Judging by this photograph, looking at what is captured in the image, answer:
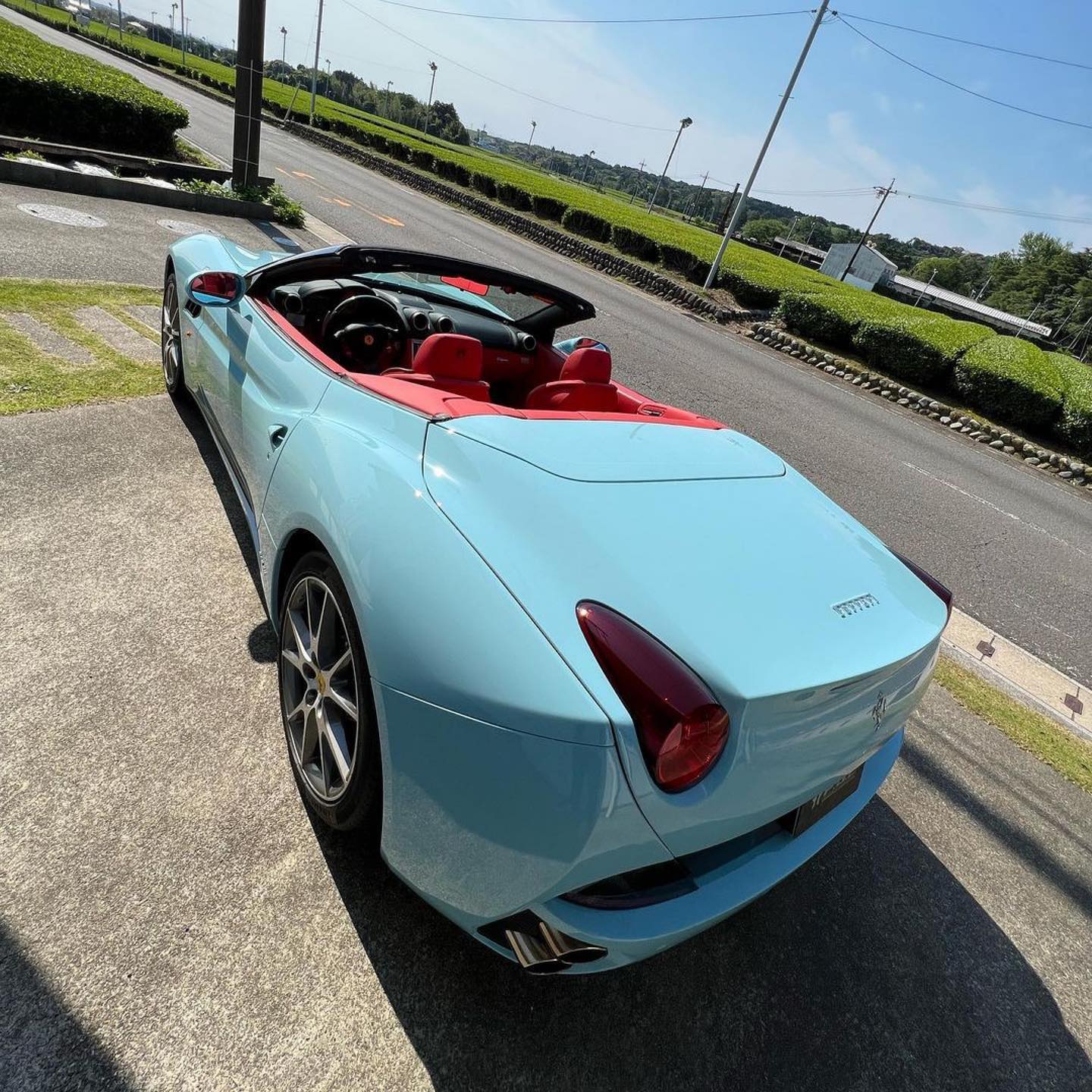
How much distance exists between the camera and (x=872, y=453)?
8.73 m

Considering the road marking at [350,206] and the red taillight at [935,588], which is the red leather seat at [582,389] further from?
the road marking at [350,206]

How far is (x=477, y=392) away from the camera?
2562mm

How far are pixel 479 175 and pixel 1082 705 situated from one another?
2700 cm

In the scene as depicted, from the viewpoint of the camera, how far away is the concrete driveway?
4.95ft

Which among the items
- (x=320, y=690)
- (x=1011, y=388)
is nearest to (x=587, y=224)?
(x=1011, y=388)

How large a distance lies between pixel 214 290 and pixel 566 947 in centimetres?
277

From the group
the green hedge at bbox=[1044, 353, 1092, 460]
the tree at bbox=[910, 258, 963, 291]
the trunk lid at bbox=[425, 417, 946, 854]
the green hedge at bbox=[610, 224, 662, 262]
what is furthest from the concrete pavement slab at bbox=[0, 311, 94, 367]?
Answer: the tree at bbox=[910, 258, 963, 291]

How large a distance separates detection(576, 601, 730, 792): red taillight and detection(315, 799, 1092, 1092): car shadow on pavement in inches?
33.8

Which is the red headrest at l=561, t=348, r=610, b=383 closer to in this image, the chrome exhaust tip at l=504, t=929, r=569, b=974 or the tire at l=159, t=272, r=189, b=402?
the chrome exhaust tip at l=504, t=929, r=569, b=974

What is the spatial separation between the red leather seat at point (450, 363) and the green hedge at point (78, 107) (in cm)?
1268

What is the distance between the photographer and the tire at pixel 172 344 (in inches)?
153

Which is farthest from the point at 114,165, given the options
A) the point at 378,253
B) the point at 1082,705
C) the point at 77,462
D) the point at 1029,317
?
the point at 1029,317

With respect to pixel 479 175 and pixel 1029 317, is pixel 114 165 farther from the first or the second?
pixel 1029 317

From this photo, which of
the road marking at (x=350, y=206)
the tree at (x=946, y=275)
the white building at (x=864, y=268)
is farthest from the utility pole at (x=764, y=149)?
the tree at (x=946, y=275)
